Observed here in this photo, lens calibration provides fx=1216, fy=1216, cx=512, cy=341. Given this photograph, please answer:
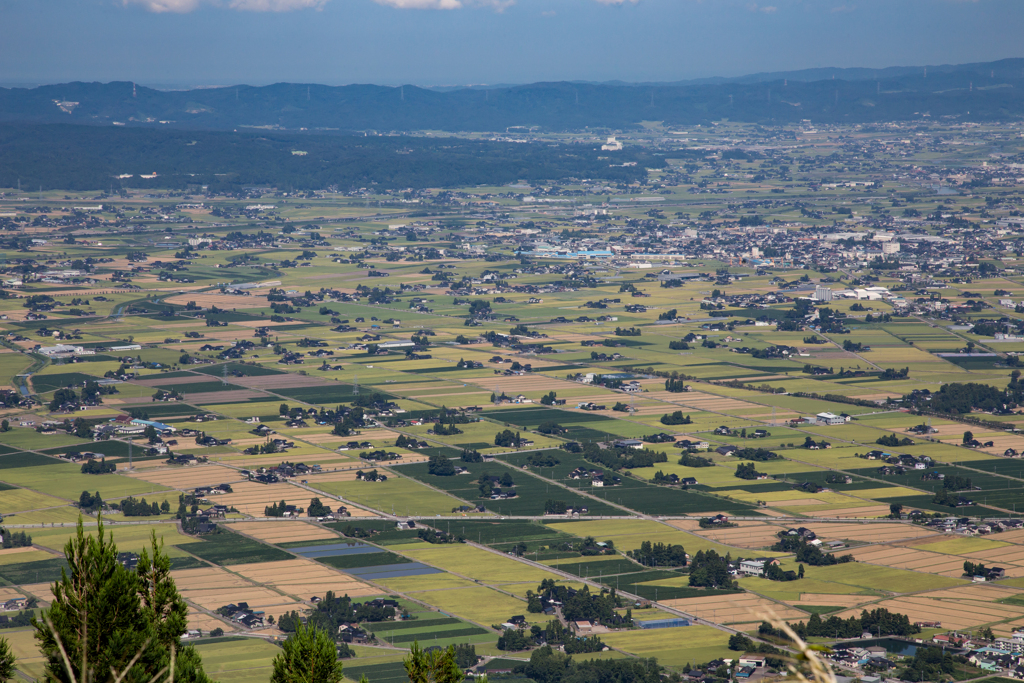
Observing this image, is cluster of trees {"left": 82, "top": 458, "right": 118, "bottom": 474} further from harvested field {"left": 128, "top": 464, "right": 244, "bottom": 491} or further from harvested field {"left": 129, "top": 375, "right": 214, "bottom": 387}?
harvested field {"left": 129, "top": 375, "right": 214, "bottom": 387}

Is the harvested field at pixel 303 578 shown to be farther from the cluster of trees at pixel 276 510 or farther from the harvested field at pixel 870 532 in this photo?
the harvested field at pixel 870 532

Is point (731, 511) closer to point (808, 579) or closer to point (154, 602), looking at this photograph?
point (808, 579)

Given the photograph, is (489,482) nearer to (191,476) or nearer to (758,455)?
(191,476)

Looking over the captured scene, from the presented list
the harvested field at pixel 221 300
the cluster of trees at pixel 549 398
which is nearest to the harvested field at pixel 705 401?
the cluster of trees at pixel 549 398

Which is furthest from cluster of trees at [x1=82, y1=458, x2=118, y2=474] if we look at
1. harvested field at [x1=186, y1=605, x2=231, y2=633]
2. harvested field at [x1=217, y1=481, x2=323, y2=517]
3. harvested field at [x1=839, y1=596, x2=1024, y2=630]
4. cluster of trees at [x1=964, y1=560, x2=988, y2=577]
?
cluster of trees at [x1=964, y1=560, x2=988, y2=577]

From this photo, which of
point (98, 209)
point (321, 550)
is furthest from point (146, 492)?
point (98, 209)
